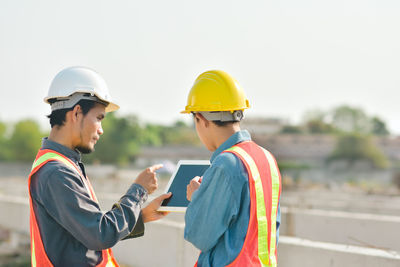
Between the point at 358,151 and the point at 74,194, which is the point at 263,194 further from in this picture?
the point at 358,151

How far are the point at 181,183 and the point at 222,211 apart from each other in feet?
2.26

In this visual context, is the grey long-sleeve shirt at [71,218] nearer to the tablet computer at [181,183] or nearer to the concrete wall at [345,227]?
the tablet computer at [181,183]

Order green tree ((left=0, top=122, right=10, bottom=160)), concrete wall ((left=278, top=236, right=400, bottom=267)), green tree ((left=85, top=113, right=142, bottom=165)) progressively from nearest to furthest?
concrete wall ((left=278, top=236, right=400, bottom=267))
green tree ((left=85, top=113, right=142, bottom=165))
green tree ((left=0, top=122, right=10, bottom=160))

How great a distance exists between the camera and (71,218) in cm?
238

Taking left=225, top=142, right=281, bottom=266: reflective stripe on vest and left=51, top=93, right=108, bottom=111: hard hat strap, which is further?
left=51, top=93, right=108, bottom=111: hard hat strap

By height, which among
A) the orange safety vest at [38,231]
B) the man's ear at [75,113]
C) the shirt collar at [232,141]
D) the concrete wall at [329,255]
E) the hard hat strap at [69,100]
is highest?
the hard hat strap at [69,100]

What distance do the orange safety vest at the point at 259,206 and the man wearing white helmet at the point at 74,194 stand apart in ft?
2.22

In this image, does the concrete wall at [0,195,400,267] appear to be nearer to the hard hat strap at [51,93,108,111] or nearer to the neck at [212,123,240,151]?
the neck at [212,123,240,151]

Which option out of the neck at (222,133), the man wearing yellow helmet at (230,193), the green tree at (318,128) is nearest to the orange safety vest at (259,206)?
the man wearing yellow helmet at (230,193)

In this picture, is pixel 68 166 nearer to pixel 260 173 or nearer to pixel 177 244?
pixel 260 173

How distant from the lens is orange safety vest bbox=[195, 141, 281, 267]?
2.31 meters

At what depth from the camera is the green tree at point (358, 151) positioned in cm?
6172

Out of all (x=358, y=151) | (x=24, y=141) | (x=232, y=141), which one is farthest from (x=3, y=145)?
(x=232, y=141)

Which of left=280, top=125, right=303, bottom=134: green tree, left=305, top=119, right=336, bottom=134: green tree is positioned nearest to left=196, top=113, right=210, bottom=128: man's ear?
left=280, top=125, right=303, bottom=134: green tree
